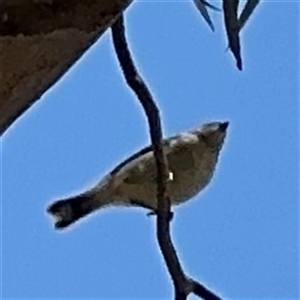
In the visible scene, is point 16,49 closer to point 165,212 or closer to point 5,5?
point 5,5

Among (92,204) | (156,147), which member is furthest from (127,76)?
(92,204)

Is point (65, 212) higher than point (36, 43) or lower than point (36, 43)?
higher

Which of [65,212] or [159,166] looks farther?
[65,212]

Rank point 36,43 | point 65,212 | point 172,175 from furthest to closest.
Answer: point 65,212 → point 172,175 → point 36,43

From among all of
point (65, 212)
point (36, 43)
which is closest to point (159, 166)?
point (36, 43)

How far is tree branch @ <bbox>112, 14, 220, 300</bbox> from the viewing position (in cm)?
37

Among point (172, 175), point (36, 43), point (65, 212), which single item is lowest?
point (36, 43)

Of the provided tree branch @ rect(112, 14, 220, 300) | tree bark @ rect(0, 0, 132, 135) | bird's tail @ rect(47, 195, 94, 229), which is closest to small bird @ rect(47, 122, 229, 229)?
bird's tail @ rect(47, 195, 94, 229)

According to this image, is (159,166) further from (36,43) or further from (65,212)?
(65,212)

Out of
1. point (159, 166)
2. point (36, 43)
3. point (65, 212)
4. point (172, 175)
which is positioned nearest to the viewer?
point (36, 43)

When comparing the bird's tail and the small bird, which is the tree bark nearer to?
the small bird

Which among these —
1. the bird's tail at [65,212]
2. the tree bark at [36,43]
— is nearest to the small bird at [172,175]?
the bird's tail at [65,212]

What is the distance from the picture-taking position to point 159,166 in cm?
39

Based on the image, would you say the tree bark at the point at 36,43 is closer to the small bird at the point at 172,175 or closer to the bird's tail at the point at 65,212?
the small bird at the point at 172,175
